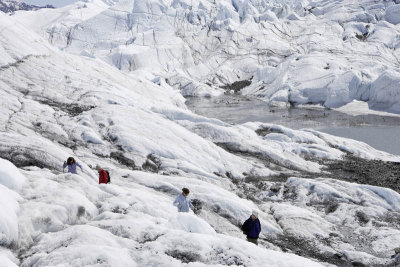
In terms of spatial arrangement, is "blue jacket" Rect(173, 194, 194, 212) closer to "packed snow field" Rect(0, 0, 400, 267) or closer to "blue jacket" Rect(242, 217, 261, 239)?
"packed snow field" Rect(0, 0, 400, 267)

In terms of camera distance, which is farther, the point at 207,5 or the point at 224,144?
the point at 207,5

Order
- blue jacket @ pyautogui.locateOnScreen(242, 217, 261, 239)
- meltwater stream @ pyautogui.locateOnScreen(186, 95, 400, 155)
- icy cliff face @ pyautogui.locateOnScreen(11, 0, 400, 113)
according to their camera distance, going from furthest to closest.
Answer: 1. icy cliff face @ pyautogui.locateOnScreen(11, 0, 400, 113)
2. meltwater stream @ pyautogui.locateOnScreen(186, 95, 400, 155)
3. blue jacket @ pyautogui.locateOnScreen(242, 217, 261, 239)

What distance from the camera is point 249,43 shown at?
13288cm

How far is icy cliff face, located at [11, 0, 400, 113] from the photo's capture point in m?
96.5

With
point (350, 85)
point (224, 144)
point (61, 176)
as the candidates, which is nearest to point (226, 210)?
point (61, 176)

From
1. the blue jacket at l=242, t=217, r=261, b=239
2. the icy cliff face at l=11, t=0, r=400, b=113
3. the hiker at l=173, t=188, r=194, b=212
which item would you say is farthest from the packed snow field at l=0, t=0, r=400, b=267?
the icy cliff face at l=11, t=0, r=400, b=113

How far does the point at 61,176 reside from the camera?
1519cm

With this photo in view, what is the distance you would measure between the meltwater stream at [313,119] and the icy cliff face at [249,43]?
23.0 ft

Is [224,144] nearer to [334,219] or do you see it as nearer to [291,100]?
[334,219]

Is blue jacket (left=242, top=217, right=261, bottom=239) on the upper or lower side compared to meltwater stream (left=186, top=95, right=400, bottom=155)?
upper

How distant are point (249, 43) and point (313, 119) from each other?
65811mm

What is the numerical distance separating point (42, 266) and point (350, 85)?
85.4m

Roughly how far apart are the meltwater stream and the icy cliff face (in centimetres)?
703

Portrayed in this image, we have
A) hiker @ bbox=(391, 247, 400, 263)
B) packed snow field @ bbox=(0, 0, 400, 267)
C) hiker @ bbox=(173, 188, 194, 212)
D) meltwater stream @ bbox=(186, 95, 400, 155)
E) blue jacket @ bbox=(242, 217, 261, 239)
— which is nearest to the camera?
packed snow field @ bbox=(0, 0, 400, 267)
